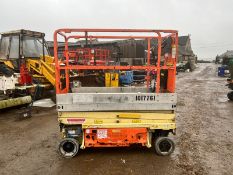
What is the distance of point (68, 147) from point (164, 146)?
185 cm

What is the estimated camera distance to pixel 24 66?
34.1 feet

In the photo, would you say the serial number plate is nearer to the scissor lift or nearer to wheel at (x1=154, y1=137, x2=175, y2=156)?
the scissor lift

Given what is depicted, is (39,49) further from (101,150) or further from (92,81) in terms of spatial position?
(101,150)

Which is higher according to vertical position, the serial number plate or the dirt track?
the serial number plate

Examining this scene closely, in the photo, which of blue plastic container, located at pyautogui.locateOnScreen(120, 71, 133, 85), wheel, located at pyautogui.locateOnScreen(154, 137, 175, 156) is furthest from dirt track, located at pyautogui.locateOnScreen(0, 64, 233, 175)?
blue plastic container, located at pyautogui.locateOnScreen(120, 71, 133, 85)

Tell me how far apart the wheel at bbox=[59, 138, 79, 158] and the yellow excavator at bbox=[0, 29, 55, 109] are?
4783mm

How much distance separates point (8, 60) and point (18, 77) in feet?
4.74

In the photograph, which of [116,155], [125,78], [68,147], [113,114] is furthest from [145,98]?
[125,78]

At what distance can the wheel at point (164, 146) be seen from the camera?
4930mm

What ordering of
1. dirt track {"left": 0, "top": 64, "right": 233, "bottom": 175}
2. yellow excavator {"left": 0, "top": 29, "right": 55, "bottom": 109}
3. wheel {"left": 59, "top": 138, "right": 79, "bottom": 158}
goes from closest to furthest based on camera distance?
dirt track {"left": 0, "top": 64, "right": 233, "bottom": 175} → wheel {"left": 59, "top": 138, "right": 79, "bottom": 158} → yellow excavator {"left": 0, "top": 29, "right": 55, "bottom": 109}

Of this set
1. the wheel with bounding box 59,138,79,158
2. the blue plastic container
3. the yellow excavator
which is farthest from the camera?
the blue plastic container

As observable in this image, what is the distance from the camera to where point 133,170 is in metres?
4.35

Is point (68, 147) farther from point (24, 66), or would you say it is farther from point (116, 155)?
point (24, 66)

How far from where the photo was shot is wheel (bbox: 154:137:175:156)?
16.2ft
